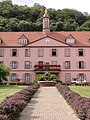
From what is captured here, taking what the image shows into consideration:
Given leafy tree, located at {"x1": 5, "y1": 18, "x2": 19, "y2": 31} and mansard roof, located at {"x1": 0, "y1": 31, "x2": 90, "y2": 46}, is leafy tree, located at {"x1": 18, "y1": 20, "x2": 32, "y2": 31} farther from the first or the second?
mansard roof, located at {"x1": 0, "y1": 31, "x2": 90, "y2": 46}

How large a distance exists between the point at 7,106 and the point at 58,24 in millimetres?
98663

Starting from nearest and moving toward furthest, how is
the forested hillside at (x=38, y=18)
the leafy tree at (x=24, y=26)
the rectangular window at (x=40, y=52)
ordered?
the rectangular window at (x=40, y=52)
the leafy tree at (x=24, y=26)
the forested hillside at (x=38, y=18)

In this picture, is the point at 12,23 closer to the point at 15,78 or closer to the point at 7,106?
the point at 15,78

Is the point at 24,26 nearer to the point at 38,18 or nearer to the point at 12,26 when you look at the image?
the point at 12,26

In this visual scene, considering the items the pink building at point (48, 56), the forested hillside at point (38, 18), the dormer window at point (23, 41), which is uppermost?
the forested hillside at point (38, 18)

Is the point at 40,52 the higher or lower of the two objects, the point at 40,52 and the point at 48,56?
the higher

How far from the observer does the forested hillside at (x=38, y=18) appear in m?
108

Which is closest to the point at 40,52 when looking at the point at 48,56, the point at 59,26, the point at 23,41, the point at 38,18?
the point at 48,56

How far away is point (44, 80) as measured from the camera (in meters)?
62.6

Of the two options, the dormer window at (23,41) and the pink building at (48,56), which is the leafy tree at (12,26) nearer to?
the pink building at (48,56)

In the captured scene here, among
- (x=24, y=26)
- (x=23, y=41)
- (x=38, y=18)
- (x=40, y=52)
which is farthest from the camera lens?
(x=38, y=18)

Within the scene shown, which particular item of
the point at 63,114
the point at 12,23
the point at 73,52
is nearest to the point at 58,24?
the point at 12,23

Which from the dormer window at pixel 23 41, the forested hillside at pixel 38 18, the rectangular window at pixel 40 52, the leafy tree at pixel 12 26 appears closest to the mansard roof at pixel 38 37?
the dormer window at pixel 23 41

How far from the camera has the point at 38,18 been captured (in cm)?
12231
